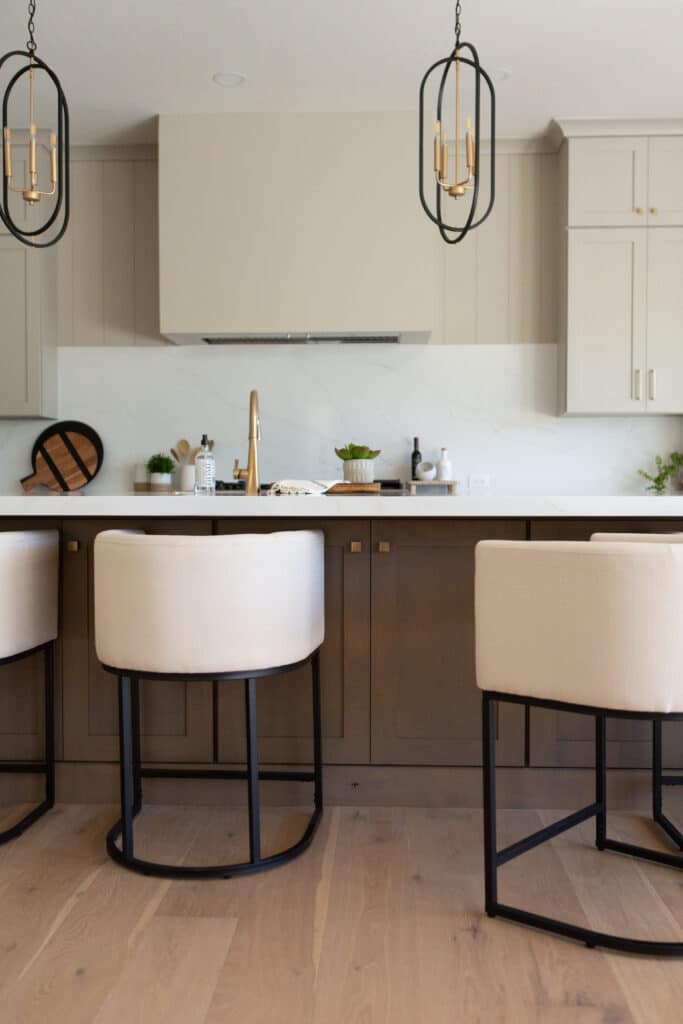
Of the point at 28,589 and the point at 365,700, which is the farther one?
the point at 365,700

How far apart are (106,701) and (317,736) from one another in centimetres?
59

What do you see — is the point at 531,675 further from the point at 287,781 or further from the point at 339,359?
the point at 339,359

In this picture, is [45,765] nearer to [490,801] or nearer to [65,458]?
[490,801]

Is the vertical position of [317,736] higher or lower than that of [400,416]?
lower

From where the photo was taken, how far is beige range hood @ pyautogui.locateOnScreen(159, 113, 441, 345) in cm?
404

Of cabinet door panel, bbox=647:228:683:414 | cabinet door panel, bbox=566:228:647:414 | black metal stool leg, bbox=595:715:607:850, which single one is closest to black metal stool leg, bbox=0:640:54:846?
black metal stool leg, bbox=595:715:607:850

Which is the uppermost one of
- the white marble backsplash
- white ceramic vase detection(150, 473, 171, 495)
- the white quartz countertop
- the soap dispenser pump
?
the white marble backsplash

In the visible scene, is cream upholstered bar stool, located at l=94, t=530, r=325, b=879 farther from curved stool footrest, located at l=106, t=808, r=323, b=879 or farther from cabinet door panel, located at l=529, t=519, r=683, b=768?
cabinet door panel, located at l=529, t=519, r=683, b=768

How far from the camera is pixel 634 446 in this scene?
443 cm

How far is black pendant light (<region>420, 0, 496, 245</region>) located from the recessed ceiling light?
2.67 feet

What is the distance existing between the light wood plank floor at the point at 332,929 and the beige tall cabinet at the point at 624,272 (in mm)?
2391

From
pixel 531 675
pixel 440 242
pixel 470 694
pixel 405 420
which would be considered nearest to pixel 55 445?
pixel 405 420

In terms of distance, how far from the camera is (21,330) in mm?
4242

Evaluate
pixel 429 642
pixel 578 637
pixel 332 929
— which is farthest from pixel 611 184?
pixel 332 929
